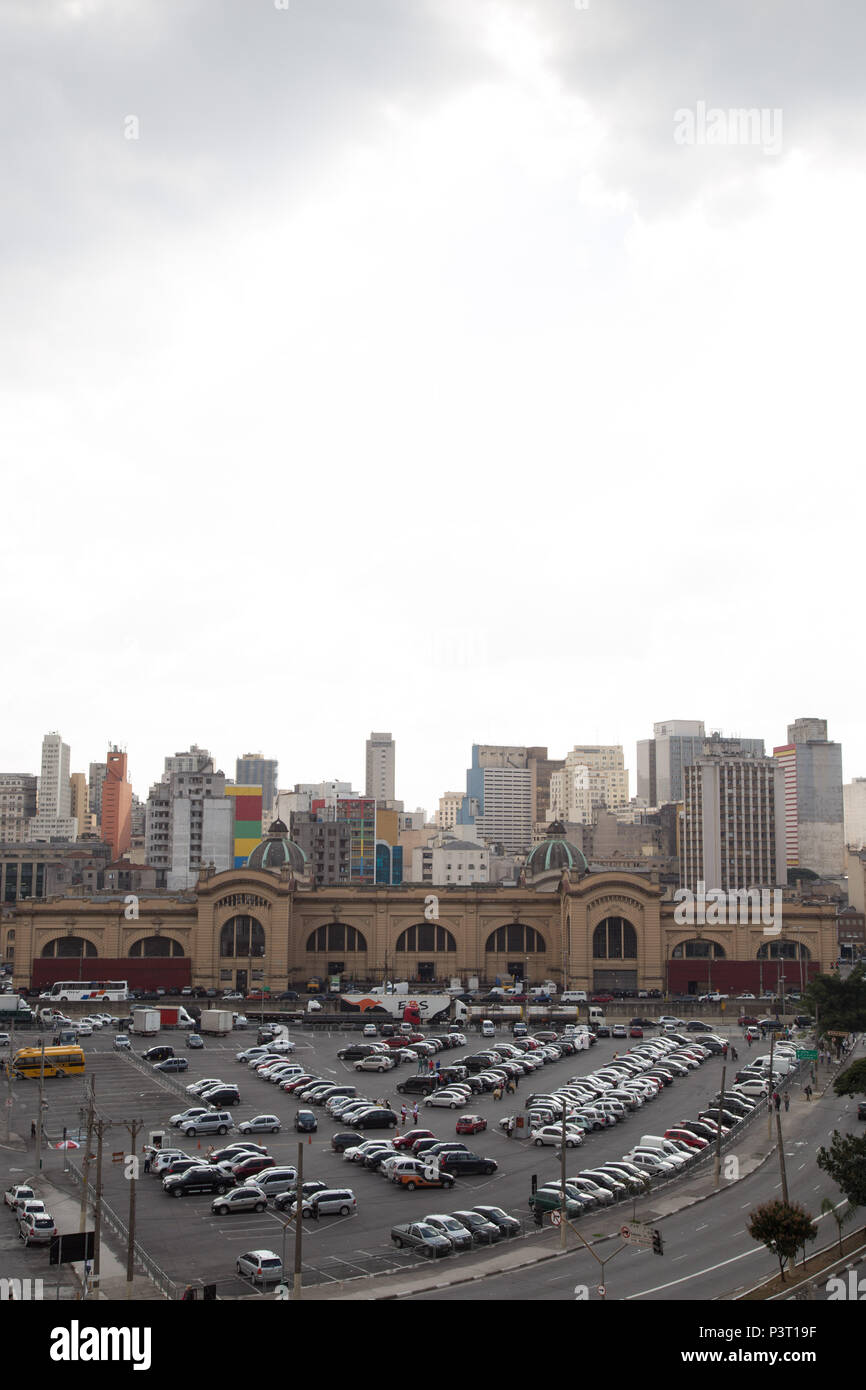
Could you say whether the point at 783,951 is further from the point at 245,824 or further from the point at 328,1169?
the point at 245,824

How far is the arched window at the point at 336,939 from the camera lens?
11706 centimetres

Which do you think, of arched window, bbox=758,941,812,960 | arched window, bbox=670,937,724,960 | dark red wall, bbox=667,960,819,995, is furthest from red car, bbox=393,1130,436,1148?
arched window, bbox=758,941,812,960

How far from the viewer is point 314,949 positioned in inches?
4606

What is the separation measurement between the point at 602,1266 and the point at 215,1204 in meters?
15.8

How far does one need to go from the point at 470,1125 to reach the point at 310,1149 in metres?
8.31

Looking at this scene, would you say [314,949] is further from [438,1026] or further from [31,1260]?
[31,1260]

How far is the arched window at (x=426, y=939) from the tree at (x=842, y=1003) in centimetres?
4354

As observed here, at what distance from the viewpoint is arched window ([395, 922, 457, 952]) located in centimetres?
11738

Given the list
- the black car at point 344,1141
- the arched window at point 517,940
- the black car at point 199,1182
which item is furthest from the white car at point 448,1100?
the arched window at point 517,940
